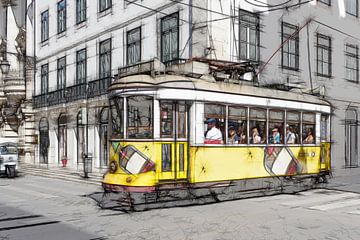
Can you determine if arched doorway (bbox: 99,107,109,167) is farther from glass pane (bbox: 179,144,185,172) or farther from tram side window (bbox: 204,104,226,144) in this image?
glass pane (bbox: 179,144,185,172)

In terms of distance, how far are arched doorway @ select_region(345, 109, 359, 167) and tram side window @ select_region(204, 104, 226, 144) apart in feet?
49.2

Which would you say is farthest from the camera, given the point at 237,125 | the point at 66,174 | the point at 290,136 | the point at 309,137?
the point at 66,174

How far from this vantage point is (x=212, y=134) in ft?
41.4

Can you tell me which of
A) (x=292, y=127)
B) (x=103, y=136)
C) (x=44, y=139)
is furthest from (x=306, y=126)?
(x=44, y=139)

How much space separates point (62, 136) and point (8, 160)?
588 cm

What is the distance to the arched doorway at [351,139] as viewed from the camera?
83.9ft

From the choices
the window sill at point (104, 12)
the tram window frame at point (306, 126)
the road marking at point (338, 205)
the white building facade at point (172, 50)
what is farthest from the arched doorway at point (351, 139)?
the window sill at point (104, 12)

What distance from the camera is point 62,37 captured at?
29562mm

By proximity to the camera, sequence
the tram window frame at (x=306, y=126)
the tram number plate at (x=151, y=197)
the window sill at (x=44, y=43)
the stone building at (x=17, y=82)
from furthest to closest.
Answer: the stone building at (x=17, y=82), the window sill at (x=44, y=43), the tram window frame at (x=306, y=126), the tram number plate at (x=151, y=197)

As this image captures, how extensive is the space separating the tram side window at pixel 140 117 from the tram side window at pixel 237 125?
8.44 ft

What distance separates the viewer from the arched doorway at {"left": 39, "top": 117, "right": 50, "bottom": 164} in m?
31.0

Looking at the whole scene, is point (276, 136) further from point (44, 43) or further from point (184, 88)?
point (44, 43)

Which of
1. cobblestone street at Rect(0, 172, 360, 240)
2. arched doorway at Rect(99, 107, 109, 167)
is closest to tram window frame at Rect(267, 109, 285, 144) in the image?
cobblestone street at Rect(0, 172, 360, 240)

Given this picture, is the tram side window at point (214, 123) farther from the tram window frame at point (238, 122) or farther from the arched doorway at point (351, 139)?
the arched doorway at point (351, 139)
